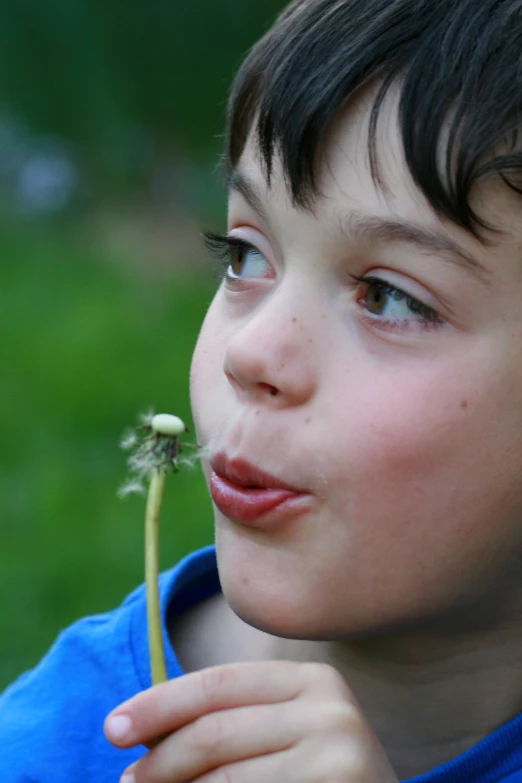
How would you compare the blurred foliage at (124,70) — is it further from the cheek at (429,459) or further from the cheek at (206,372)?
the cheek at (429,459)

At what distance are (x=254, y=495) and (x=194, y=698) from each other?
0.20 meters

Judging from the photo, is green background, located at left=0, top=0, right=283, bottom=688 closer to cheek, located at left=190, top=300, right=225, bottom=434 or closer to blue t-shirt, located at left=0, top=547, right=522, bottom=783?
blue t-shirt, located at left=0, top=547, right=522, bottom=783

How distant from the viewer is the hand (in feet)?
3.18

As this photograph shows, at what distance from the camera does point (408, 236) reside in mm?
1052

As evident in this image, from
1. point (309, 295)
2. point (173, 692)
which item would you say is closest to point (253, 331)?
point (309, 295)

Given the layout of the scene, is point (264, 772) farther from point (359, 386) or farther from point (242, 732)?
point (359, 386)

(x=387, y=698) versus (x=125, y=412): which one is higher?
(x=125, y=412)

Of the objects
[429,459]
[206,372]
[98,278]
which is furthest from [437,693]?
[98,278]

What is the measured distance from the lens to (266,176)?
3.75ft

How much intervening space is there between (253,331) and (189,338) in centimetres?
272

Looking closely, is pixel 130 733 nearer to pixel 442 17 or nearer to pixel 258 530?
pixel 258 530

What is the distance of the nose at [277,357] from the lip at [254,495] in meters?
0.07

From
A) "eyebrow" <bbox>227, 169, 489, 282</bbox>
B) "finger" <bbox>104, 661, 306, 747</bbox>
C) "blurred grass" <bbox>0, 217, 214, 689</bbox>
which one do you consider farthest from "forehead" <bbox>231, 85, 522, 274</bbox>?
"blurred grass" <bbox>0, 217, 214, 689</bbox>

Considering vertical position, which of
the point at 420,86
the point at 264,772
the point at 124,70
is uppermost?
the point at 124,70
